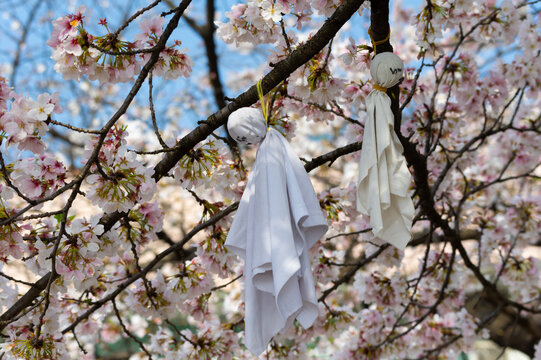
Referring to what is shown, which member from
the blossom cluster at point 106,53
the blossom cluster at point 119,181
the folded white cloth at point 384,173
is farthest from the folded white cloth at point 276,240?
the blossom cluster at point 106,53

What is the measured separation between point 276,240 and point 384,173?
1.31 feet

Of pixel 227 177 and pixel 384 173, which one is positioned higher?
pixel 227 177

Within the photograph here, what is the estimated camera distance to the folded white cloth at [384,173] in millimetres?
1506

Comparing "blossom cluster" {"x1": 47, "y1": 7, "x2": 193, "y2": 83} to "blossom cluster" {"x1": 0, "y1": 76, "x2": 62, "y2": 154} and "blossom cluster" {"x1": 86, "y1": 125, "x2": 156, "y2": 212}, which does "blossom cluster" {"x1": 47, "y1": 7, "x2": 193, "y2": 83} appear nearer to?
"blossom cluster" {"x1": 0, "y1": 76, "x2": 62, "y2": 154}

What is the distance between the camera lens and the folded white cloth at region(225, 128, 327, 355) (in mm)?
1508

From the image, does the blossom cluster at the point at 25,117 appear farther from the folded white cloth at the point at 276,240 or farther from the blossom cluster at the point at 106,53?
the folded white cloth at the point at 276,240

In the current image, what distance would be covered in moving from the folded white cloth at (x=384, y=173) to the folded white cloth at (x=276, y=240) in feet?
0.61

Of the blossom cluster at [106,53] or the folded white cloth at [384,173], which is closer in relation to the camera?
the folded white cloth at [384,173]

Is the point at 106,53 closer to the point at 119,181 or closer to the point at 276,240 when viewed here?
the point at 119,181

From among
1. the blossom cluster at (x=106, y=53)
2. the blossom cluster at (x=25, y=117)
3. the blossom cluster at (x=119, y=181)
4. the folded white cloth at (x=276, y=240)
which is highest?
the blossom cluster at (x=106, y=53)

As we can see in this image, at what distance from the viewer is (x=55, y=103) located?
5.18 ft

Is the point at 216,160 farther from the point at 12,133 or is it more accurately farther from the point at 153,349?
the point at 153,349

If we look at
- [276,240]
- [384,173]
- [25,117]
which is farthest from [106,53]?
[384,173]

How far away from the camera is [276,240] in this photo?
151 centimetres
